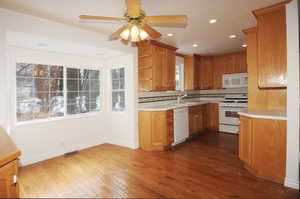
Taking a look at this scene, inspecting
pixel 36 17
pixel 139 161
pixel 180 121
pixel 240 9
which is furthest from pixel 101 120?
pixel 240 9

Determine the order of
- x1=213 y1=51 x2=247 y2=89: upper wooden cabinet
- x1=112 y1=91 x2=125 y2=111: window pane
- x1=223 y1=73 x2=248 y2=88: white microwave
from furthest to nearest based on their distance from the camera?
x1=213 y1=51 x2=247 y2=89: upper wooden cabinet
x1=223 y1=73 x2=248 y2=88: white microwave
x1=112 y1=91 x2=125 y2=111: window pane

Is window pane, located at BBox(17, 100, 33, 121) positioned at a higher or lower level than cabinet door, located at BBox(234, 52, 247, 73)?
lower

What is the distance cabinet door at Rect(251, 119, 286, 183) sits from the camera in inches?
86.0

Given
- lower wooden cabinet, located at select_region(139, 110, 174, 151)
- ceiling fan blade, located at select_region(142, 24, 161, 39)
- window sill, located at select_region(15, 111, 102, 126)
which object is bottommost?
lower wooden cabinet, located at select_region(139, 110, 174, 151)

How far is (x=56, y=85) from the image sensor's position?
3488 mm

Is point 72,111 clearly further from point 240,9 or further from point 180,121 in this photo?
point 240,9

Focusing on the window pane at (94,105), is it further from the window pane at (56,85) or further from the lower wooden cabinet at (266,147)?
the lower wooden cabinet at (266,147)

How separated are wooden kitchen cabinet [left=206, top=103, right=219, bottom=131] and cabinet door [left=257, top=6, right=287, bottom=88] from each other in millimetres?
3034

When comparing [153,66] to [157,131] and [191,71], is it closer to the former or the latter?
[157,131]

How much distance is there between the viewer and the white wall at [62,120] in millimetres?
2168

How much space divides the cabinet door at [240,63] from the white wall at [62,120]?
3.46 meters

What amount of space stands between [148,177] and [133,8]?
2.27 meters

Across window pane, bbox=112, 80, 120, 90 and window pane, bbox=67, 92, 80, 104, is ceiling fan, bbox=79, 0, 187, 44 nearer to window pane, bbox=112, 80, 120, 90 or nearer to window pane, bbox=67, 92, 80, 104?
window pane, bbox=112, 80, 120, 90

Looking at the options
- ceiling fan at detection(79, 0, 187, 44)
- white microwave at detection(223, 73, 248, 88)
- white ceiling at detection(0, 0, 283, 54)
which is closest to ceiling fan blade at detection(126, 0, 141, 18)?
ceiling fan at detection(79, 0, 187, 44)
